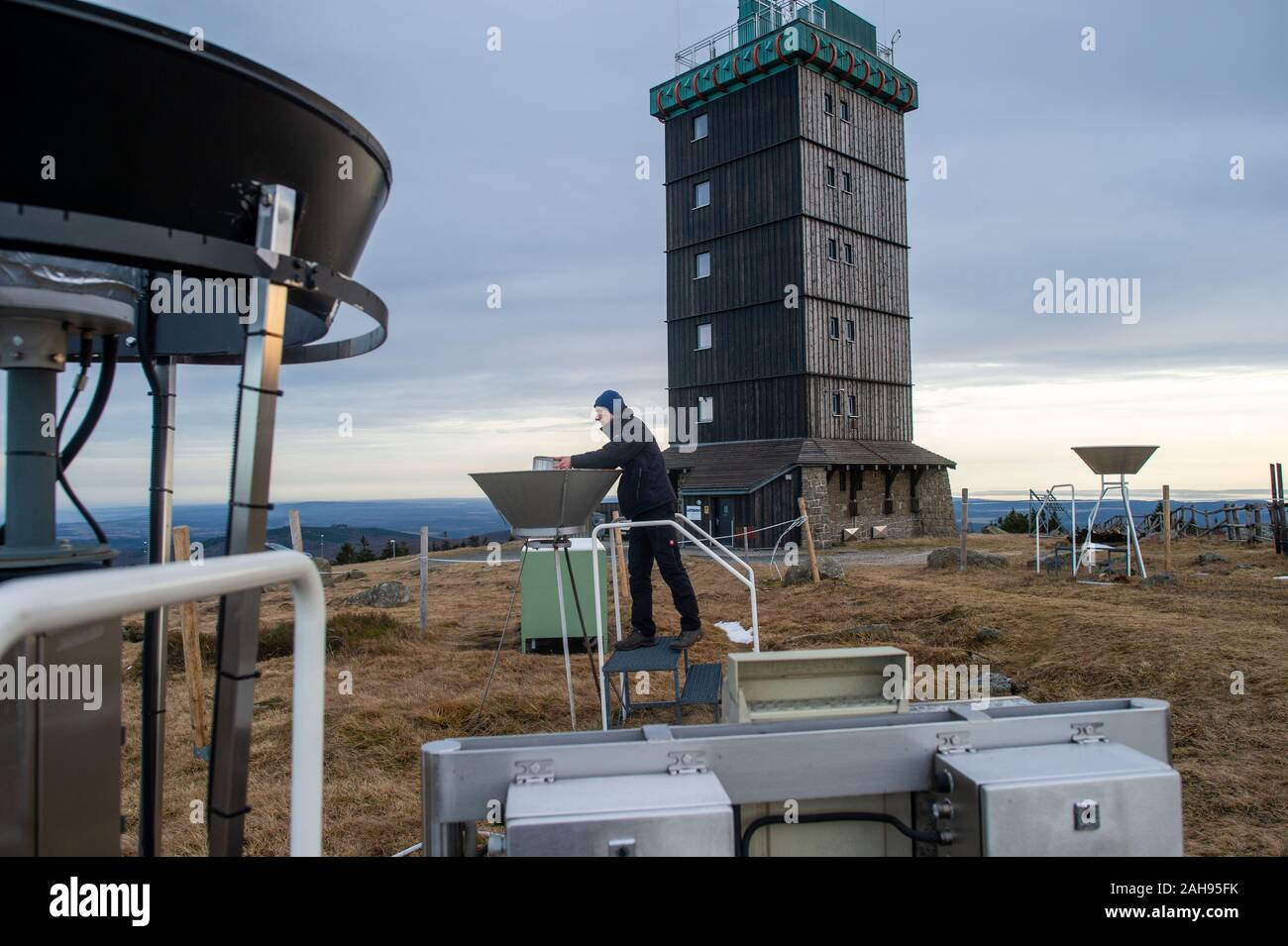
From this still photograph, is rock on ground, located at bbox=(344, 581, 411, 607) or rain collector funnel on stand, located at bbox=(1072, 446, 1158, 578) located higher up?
rain collector funnel on stand, located at bbox=(1072, 446, 1158, 578)

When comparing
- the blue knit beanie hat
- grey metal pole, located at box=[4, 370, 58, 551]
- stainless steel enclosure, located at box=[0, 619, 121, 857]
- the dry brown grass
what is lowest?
the dry brown grass

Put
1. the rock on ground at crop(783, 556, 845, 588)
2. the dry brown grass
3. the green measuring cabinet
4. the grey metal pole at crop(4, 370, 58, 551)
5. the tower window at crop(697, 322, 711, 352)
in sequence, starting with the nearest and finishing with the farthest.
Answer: the grey metal pole at crop(4, 370, 58, 551) < the dry brown grass < the green measuring cabinet < the rock on ground at crop(783, 556, 845, 588) < the tower window at crop(697, 322, 711, 352)

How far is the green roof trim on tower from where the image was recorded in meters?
27.3

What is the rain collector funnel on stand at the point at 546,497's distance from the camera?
19.6ft

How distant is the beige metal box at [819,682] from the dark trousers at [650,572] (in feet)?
11.9

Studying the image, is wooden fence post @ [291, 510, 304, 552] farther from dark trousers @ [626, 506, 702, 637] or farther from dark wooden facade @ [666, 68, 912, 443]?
dark wooden facade @ [666, 68, 912, 443]

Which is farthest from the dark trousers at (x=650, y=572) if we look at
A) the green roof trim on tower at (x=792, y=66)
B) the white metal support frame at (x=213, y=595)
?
the green roof trim on tower at (x=792, y=66)

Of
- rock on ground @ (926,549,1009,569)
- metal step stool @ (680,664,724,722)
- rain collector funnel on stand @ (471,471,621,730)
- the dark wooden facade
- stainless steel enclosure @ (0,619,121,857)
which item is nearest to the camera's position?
stainless steel enclosure @ (0,619,121,857)

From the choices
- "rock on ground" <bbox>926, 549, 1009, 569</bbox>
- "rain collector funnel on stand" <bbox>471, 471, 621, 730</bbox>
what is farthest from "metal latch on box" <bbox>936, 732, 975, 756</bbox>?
"rock on ground" <bbox>926, 549, 1009, 569</bbox>

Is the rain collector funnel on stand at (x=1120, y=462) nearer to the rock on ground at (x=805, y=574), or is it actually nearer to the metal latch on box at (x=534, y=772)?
the rock on ground at (x=805, y=574)

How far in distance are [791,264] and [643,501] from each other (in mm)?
22405

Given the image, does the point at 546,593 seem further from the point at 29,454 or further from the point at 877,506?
the point at 877,506

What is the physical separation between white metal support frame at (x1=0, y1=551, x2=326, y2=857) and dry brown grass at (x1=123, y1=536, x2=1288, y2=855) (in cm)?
318

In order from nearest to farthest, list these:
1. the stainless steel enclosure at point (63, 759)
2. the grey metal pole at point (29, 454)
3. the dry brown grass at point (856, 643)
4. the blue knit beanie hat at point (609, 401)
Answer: the stainless steel enclosure at point (63, 759), the grey metal pole at point (29, 454), the dry brown grass at point (856, 643), the blue knit beanie hat at point (609, 401)
